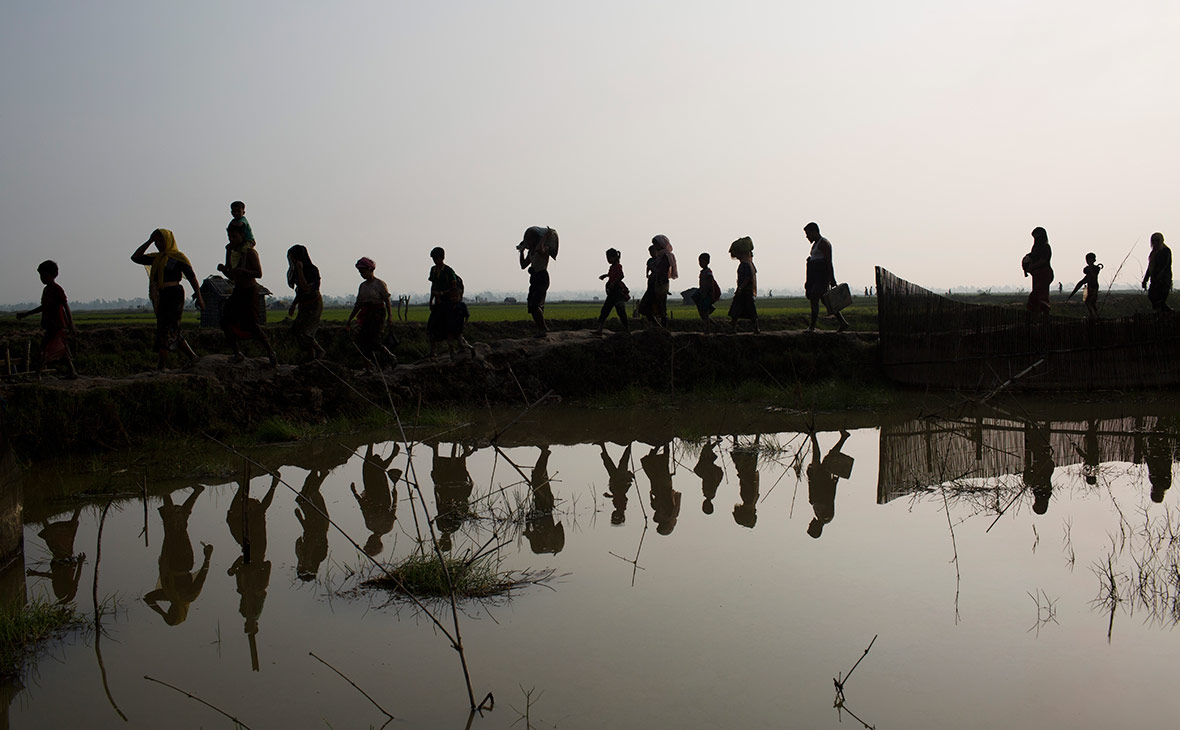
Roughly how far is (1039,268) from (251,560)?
30.6 ft

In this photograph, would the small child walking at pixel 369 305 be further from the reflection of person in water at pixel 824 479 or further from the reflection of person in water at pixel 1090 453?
the reflection of person in water at pixel 1090 453

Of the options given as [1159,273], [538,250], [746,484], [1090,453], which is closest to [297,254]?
[538,250]

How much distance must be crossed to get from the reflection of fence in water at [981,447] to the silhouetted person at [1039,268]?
226cm

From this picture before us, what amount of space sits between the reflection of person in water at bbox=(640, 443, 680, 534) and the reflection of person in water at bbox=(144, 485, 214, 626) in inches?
93.1

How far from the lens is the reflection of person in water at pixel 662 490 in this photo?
5.09m

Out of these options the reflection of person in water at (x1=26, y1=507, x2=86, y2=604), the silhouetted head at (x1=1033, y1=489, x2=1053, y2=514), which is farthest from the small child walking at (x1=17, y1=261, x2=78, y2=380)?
the silhouetted head at (x1=1033, y1=489, x2=1053, y2=514)

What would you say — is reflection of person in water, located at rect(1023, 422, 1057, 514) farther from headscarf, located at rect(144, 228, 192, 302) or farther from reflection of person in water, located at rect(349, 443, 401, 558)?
Answer: headscarf, located at rect(144, 228, 192, 302)

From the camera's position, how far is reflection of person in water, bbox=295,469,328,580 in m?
4.27

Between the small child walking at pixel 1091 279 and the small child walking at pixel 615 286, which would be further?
the small child walking at pixel 1091 279

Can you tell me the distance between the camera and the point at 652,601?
3717mm

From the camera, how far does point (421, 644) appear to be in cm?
334

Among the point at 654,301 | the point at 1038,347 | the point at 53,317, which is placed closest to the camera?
the point at 53,317

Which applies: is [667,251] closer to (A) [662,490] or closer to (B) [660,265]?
(B) [660,265]

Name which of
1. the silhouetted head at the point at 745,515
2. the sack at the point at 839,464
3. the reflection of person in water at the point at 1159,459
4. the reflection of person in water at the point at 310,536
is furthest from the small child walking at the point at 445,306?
the reflection of person in water at the point at 1159,459
